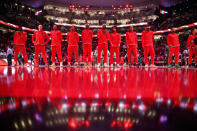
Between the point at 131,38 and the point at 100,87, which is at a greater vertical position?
the point at 131,38

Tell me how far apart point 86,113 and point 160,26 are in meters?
31.4

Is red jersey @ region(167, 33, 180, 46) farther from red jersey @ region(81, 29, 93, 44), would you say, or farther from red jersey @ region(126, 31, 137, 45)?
red jersey @ region(81, 29, 93, 44)

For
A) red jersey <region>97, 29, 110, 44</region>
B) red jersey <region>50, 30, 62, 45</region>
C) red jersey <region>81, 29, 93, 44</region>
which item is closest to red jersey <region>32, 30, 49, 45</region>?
red jersey <region>50, 30, 62, 45</region>

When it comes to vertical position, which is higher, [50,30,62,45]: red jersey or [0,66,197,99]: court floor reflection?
[50,30,62,45]: red jersey

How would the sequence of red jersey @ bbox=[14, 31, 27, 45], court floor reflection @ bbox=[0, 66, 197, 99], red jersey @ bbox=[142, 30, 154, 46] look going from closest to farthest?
court floor reflection @ bbox=[0, 66, 197, 99] → red jersey @ bbox=[142, 30, 154, 46] → red jersey @ bbox=[14, 31, 27, 45]

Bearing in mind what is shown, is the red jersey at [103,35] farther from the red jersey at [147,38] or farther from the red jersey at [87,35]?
the red jersey at [147,38]

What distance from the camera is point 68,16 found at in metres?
36.8

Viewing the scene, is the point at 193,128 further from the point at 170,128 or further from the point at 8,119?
the point at 8,119

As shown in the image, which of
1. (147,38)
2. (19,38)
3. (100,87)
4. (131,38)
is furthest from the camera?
(19,38)

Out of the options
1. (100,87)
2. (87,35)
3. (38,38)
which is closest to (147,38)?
(87,35)

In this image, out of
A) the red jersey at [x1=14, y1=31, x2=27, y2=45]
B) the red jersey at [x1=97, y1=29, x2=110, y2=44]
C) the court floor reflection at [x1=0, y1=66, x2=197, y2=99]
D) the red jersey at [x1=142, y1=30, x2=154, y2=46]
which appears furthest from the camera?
the red jersey at [x1=14, y1=31, x2=27, y2=45]

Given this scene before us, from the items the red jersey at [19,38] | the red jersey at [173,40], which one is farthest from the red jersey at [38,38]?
the red jersey at [173,40]

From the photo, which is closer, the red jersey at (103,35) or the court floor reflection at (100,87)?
the court floor reflection at (100,87)

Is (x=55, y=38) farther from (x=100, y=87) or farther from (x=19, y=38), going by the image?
(x=100, y=87)
